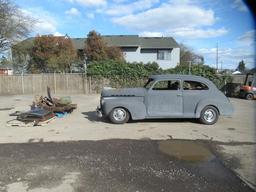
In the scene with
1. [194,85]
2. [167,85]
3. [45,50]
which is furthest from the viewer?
[45,50]

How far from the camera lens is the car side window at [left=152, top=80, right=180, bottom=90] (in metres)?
9.69

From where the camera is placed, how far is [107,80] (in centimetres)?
2225

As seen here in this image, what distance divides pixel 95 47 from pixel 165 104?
23.6 m

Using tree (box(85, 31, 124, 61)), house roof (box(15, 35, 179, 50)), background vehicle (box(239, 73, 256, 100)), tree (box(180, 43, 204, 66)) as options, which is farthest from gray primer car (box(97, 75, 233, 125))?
tree (box(180, 43, 204, 66))

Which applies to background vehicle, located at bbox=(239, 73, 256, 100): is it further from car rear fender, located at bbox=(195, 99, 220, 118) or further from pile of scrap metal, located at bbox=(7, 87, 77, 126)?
pile of scrap metal, located at bbox=(7, 87, 77, 126)

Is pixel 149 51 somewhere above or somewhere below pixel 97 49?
above

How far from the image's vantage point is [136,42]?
36406mm

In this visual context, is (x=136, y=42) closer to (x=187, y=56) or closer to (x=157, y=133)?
(x=187, y=56)

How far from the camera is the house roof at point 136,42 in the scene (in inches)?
1425

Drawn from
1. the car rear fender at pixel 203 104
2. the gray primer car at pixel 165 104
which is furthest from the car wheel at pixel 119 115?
the car rear fender at pixel 203 104

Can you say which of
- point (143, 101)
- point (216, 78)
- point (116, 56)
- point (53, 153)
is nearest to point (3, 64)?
point (116, 56)

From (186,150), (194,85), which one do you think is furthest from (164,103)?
(186,150)

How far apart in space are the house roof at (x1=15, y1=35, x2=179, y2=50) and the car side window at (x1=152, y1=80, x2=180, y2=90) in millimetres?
26211

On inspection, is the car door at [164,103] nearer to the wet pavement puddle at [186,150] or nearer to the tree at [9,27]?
the wet pavement puddle at [186,150]
